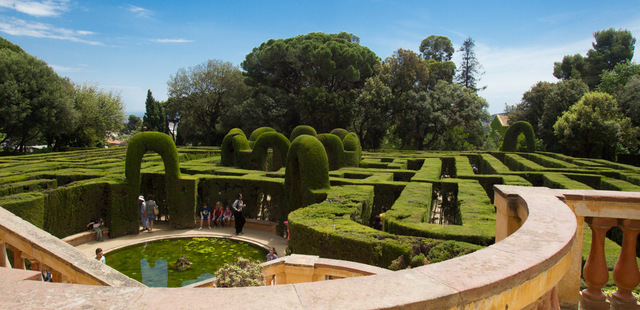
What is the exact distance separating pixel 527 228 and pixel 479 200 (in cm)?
913

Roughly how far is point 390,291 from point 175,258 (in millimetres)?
11246

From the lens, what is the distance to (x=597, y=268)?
125 inches

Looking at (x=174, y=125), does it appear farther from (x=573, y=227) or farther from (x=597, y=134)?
(x=573, y=227)

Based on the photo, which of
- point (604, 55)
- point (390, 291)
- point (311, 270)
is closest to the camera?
point (390, 291)

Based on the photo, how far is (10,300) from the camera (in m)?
1.64

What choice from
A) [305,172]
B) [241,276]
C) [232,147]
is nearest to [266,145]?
[232,147]

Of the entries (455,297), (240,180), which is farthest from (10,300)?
(240,180)

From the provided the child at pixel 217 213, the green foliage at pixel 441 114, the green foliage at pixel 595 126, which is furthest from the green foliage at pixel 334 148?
the green foliage at pixel 595 126

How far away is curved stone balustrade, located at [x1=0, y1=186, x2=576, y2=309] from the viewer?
1498 mm

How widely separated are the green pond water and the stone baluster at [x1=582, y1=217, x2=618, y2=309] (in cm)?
883

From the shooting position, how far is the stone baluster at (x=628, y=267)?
3129 millimetres

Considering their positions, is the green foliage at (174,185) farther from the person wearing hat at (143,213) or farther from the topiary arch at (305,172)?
the topiary arch at (305,172)

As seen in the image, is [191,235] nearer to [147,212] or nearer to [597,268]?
[147,212]

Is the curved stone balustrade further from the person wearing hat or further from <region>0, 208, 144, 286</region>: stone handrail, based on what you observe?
the person wearing hat
